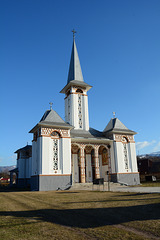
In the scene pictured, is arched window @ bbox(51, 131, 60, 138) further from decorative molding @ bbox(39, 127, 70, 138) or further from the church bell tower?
the church bell tower

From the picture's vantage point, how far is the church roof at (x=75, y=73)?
36.8m

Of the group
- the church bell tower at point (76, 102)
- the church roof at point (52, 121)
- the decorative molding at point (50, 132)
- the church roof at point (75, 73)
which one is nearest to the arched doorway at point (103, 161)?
the church bell tower at point (76, 102)

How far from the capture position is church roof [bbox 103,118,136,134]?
33062 mm

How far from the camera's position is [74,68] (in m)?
39.5

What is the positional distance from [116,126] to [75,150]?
8.08 m

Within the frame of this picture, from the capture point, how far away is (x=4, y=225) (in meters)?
6.22

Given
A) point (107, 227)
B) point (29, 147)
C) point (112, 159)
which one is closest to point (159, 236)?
point (107, 227)

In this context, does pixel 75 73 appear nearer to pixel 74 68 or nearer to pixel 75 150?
pixel 74 68

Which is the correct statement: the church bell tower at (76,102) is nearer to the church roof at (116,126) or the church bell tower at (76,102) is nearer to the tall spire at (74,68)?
the tall spire at (74,68)

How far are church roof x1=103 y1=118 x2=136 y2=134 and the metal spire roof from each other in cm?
1056

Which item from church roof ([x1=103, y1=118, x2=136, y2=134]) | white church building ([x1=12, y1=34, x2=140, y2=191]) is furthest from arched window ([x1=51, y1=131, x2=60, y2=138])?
church roof ([x1=103, y1=118, x2=136, y2=134])

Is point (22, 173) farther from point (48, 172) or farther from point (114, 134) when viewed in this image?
point (114, 134)

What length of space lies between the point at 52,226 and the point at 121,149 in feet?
91.0

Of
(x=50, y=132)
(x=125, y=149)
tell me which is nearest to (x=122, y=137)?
(x=125, y=149)
